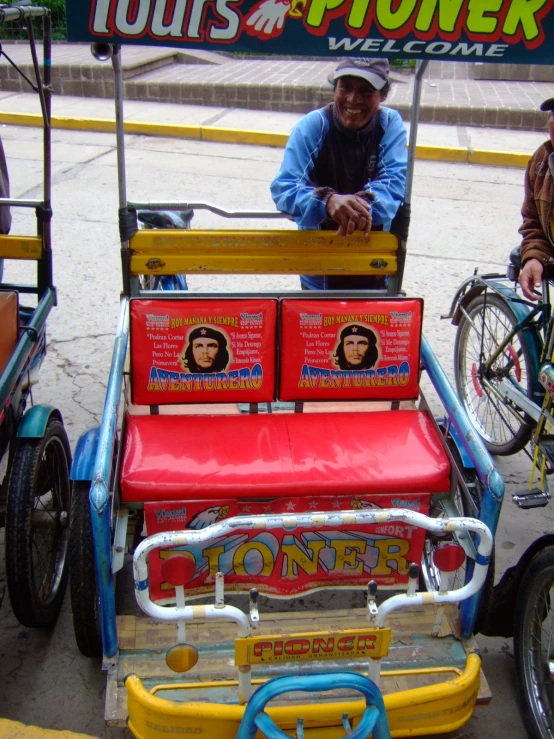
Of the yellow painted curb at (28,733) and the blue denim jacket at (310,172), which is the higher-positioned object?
the blue denim jacket at (310,172)

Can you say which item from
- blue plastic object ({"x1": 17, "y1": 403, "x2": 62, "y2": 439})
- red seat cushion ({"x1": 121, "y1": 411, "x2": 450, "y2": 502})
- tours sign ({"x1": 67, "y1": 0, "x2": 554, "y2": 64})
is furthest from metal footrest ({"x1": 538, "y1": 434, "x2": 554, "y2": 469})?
blue plastic object ({"x1": 17, "y1": 403, "x2": 62, "y2": 439})

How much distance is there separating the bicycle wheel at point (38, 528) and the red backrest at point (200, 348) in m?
0.41

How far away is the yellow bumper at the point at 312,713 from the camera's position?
1.97m

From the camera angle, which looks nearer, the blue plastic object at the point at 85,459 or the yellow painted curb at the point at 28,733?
the yellow painted curb at the point at 28,733

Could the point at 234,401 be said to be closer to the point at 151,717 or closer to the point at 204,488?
the point at 204,488

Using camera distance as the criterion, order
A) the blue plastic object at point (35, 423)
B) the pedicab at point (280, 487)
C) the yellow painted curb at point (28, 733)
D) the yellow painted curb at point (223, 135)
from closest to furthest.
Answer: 1. the pedicab at point (280, 487)
2. the yellow painted curb at point (28, 733)
3. the blue plastic object at point (35, 423)
4. the yellow painted curb at point (223, 135)

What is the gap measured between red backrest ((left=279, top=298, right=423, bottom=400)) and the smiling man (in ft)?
1.03

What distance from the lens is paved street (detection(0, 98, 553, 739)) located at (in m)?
2.48

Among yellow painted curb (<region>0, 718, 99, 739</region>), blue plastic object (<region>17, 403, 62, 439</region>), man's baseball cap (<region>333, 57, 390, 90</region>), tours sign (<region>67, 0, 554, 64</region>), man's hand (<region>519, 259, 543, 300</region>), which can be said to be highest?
tours sign (<region>67, 0, 554, 64</region>)

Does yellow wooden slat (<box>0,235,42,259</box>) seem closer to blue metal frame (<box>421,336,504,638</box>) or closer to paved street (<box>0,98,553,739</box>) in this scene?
paved street (<box>0,98,553,739</box>)

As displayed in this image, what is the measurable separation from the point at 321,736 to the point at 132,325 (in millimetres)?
1557

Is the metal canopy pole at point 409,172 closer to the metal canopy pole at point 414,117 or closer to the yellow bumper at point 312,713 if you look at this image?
the metal canopy pole at point 414,117

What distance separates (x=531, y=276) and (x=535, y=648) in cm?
156

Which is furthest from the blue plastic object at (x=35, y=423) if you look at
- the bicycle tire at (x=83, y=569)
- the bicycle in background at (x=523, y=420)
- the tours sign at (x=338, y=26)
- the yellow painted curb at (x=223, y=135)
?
the yellow painted curb at (x=223, y=135)
